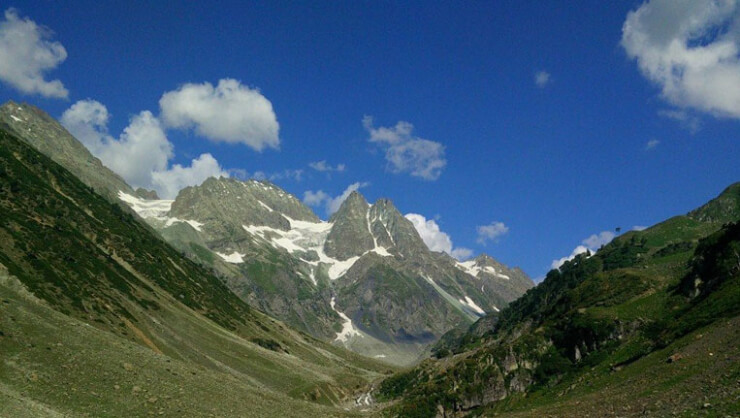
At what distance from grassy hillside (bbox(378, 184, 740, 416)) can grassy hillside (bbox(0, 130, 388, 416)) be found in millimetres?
28890

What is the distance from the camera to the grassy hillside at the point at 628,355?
32.8 m

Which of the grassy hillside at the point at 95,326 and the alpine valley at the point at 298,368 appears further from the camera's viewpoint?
the grassy hillside at the point at 95,326

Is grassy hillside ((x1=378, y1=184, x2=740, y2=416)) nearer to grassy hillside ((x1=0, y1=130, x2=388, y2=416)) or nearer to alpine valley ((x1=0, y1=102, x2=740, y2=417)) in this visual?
alpine valley ((x1=0, y1=102, x2=740, y2=417))

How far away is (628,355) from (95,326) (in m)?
86.4

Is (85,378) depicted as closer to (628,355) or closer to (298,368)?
(628,355)

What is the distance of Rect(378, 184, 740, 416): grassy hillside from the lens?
3278 cm

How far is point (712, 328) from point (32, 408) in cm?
5609

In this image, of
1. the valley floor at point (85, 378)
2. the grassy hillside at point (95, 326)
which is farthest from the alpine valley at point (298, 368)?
the grassy hillside at point (95, 326)

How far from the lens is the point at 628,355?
56062 millimetres

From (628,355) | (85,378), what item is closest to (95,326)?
(85,378)

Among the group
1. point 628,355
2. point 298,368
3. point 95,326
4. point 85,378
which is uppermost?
point 628,355

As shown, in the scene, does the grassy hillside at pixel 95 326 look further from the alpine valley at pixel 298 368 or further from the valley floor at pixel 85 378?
the alpine valley at pixel 298 368

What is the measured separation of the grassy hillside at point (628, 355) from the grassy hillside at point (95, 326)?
28890 mm

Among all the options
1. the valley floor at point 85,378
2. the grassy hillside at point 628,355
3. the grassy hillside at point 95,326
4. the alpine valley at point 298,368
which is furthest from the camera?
the grassy hillside at point 95,326
